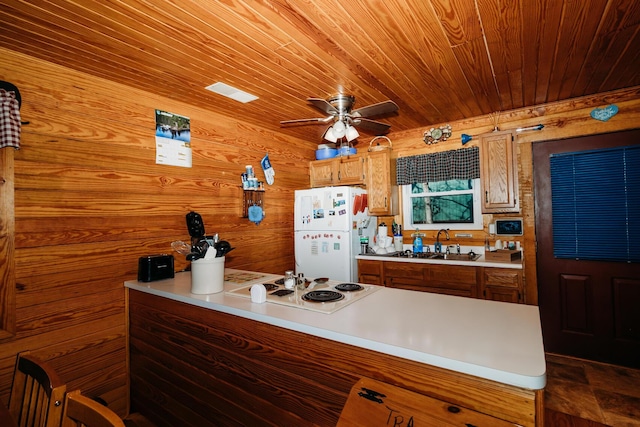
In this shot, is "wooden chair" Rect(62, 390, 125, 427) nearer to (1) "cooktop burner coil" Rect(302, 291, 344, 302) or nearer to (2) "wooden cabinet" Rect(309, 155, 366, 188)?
(1) "cooktop burner coil" Rect(302, 291, 344, 302)

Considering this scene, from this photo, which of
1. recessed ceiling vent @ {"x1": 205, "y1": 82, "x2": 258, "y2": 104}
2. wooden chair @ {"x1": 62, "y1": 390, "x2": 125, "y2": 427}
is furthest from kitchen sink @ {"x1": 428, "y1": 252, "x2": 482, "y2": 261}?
wooden chair @ {"x1": 62, "y1": 390, "x2": 125, "y2": 427}

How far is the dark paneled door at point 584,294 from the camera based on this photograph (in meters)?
2.76

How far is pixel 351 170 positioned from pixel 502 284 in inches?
82.3

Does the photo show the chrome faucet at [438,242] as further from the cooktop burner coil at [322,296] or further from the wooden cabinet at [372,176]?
the cooktop burner coil at [322,296]

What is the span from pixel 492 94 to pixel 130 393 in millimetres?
3955

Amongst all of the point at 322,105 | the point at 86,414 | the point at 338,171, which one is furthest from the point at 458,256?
the point at 86,414

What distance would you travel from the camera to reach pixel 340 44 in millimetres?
1906

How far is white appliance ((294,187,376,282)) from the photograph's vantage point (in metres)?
3.43

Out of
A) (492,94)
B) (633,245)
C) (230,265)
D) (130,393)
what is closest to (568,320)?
(633,245)

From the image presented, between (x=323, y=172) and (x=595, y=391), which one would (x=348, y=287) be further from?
(x=323, y=172)

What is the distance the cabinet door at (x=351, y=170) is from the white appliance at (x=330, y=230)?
0.80ft

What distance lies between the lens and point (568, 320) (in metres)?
3.01

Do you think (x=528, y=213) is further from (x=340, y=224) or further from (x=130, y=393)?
(x=130, y=393)

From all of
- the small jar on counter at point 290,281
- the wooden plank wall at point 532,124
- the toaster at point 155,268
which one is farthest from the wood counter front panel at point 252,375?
the wooden plank wall at point 532,124
